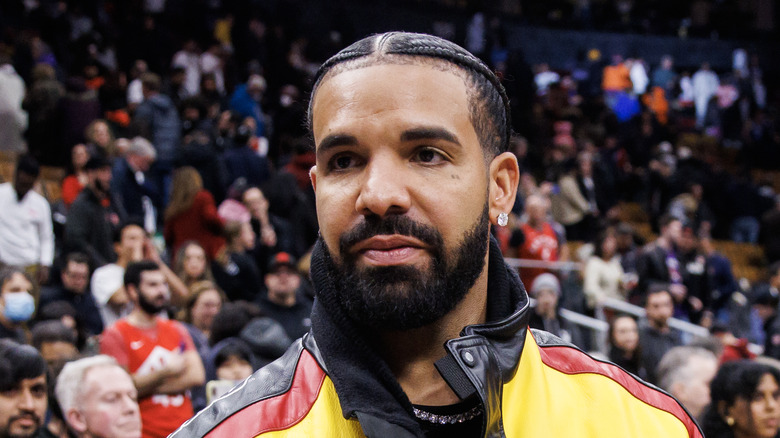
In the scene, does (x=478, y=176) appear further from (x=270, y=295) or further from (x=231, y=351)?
(x=270, y=295)

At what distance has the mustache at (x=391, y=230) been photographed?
154 cm

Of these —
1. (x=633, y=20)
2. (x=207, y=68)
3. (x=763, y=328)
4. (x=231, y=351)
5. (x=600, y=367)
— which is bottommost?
(x=763, y=328)

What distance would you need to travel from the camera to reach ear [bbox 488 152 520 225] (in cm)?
173

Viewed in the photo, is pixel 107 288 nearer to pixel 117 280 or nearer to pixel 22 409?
pixel 117 280

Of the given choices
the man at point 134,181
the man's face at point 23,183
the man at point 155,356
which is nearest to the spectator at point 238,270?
the man at point 134,181

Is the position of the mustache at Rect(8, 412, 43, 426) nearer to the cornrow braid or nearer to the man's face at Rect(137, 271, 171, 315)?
the man's face at Rect(137, 271, 171, 315)

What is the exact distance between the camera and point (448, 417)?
1.62 meters

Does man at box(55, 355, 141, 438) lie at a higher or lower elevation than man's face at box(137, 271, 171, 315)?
lower

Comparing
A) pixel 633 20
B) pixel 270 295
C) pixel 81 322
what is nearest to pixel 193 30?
pixel 270 295

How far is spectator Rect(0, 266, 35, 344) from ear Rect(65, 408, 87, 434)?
1615mm

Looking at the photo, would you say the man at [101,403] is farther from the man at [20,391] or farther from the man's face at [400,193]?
the man's face at [400,193]

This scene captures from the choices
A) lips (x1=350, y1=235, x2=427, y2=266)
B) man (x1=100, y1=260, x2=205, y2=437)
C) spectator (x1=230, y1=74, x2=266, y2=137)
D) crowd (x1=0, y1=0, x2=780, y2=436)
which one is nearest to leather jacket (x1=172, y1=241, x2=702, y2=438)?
lips (x1=350, y1=235, x2=427, y2=266)

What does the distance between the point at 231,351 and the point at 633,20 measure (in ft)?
63.9

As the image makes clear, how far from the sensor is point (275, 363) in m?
1.73
